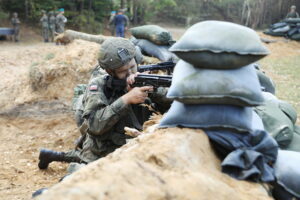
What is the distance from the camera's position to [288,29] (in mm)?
19469

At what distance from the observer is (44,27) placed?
18656 mm

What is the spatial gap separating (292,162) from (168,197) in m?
0.99

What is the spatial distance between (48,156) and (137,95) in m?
2.13

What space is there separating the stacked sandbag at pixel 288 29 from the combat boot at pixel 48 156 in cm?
1599

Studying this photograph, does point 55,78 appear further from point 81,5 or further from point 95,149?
point 81,5

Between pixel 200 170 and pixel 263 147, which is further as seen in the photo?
pixel 263 147

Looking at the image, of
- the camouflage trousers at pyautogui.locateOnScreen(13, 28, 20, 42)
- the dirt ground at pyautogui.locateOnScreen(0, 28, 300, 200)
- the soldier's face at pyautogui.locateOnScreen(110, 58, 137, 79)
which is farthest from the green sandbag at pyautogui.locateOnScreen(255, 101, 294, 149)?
the camouflage trousers at pyautogui.locateOnScreen(13, 28, 20, 42)

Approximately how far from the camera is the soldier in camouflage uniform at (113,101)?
3.55 meters

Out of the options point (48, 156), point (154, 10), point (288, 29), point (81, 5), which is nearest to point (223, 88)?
point (48, 156)

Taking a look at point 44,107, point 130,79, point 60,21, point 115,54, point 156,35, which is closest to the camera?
point 130,79

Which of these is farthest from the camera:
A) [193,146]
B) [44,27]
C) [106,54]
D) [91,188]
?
[44,27]

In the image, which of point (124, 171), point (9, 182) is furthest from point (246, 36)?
point (9, 182)

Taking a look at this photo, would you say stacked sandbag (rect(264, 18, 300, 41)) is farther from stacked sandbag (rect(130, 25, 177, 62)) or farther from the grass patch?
stacked sandbag (rect(130, 25, 177, 62))

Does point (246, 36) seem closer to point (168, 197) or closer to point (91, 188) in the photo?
point (168, 197)
